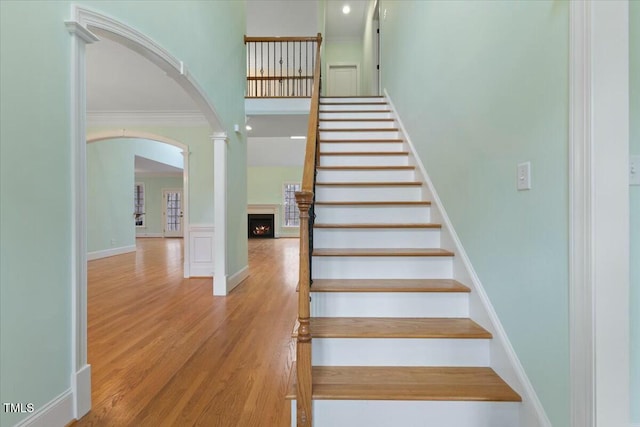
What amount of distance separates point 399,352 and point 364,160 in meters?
2.15

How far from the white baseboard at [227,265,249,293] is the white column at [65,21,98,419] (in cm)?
229

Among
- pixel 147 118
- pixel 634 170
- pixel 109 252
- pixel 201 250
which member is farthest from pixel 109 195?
pixel 634 170

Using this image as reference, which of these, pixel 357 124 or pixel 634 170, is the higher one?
pixel 357 124

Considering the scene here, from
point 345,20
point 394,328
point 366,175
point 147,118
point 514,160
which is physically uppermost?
point 345,20

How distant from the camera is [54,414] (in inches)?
57.7

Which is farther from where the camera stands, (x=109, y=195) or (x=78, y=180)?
(x=109, y=195)

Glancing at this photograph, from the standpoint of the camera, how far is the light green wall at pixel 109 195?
678 centimetres

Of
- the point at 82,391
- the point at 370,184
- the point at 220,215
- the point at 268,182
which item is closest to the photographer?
the point at 82,391

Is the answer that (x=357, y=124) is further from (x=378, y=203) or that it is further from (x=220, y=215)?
(x=220, y=215)

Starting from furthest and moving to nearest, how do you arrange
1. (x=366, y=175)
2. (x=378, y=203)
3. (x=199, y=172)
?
(x=199, y=172) → (x=366, y=175) → (x=378, y=203)

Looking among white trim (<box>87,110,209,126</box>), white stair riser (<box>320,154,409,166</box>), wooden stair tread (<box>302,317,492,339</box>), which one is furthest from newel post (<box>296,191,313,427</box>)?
white trim (<box>87,110,209,126</box>)

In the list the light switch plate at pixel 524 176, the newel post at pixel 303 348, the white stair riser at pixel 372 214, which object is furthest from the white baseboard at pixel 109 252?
the light switch plate at pixel 524 176

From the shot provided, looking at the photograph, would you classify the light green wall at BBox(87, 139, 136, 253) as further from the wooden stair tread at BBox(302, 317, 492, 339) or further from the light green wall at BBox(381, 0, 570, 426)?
the light green wall at BBox(381, 0, 570, 426)

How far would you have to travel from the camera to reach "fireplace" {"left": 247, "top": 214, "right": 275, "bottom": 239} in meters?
12.4
